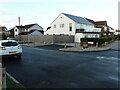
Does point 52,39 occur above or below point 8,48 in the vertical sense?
above

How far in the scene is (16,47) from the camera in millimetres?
9305

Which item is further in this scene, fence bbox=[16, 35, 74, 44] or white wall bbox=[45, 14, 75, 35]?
white wall bbox=[45, 14, 75, 35]

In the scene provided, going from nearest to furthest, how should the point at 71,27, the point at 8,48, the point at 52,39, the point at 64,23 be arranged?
the point at 8,48
the point at 52,39
the point at 71,27
the point at 64,23

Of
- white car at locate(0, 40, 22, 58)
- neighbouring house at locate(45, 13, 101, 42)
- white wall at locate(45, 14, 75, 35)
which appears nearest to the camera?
white car at locate(0, 40, 22, 58)

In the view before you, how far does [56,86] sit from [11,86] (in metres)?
1.65

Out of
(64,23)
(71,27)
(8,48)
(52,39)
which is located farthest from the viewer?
(64,23)

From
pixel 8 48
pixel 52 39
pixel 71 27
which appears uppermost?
pixel 71 27

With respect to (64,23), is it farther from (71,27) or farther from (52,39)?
(52,39)

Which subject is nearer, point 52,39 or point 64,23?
point 52,39

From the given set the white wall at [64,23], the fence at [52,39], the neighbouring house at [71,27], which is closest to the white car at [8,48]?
the fence at [52,39]

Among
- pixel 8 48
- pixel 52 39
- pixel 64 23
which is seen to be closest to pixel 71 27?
pixel 64 23

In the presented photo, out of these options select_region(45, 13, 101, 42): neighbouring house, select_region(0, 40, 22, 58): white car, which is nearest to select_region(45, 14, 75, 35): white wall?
select_region(45, 13, 101, 42): neighbouring house

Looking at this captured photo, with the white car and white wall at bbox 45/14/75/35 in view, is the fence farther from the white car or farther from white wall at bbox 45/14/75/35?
the white car

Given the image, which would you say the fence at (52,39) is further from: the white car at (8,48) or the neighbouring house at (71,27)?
the white car at (8,48)
